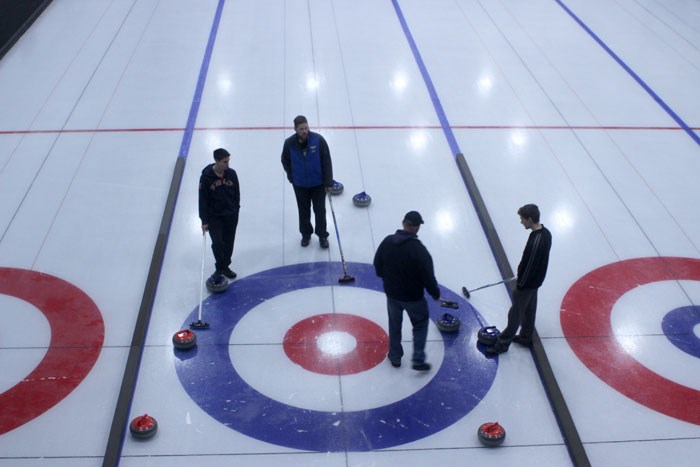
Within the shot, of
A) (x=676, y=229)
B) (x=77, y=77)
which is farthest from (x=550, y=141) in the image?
(x=77, y=77)

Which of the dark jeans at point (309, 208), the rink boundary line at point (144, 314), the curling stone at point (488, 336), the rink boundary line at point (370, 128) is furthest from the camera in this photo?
the rink boundary line at point (370, 128)

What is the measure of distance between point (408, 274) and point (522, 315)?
1.13 metres

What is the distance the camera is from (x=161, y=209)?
7660 millimetres

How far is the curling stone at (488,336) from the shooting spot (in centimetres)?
597

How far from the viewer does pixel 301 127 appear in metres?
6.57

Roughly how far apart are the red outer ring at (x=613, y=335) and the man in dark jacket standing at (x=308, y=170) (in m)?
2.34

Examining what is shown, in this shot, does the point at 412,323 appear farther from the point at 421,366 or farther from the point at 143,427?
the point at 143,427

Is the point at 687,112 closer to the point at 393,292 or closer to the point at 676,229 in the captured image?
the point at 676,229

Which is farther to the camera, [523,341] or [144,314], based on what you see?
[144,314]

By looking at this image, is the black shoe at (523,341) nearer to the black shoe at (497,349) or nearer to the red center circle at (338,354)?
the black shoe at (497,349)

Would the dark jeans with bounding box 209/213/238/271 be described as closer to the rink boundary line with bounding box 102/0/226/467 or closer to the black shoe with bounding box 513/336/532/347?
the rink boundary line with bounding box 102/0/226/467

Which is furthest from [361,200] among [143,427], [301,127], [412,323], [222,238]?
[143,427]

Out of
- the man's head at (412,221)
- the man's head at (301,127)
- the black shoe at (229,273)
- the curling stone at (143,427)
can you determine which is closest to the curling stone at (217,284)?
the black shoe at (229,273)

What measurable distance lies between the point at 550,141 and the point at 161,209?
4650mm
